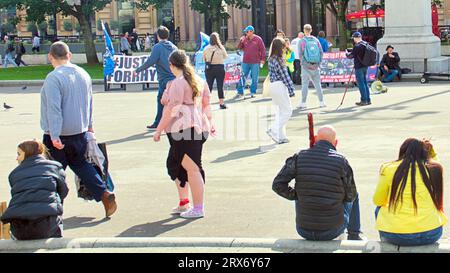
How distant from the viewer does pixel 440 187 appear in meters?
6.88

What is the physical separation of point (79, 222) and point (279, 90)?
224 inches

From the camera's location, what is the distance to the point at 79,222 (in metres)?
9.38

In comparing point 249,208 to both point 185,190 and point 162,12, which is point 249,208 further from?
point 162,12

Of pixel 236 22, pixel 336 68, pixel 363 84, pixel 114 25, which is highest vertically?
pixel 114 25

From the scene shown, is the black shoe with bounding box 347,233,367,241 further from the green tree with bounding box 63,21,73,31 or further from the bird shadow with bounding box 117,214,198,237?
the green tree with bounding box 63,21,73,31

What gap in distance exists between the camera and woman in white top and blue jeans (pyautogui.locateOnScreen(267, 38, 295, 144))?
13984 millimetres

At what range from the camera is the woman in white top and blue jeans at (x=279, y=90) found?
1398 centimetres

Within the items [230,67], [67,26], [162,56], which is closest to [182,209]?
[162,56]

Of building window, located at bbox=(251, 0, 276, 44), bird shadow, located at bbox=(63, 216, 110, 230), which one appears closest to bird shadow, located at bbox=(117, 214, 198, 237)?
bird shadow, located at bbox=(63, 216, 110, 230)

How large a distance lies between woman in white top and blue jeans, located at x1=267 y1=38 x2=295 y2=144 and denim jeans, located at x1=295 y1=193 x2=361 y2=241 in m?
6.16

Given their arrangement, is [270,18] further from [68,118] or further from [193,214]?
[68,118]

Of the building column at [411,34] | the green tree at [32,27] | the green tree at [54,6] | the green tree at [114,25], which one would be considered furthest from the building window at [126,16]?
the building column at [411,34]

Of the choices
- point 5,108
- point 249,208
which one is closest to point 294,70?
point 5,108
